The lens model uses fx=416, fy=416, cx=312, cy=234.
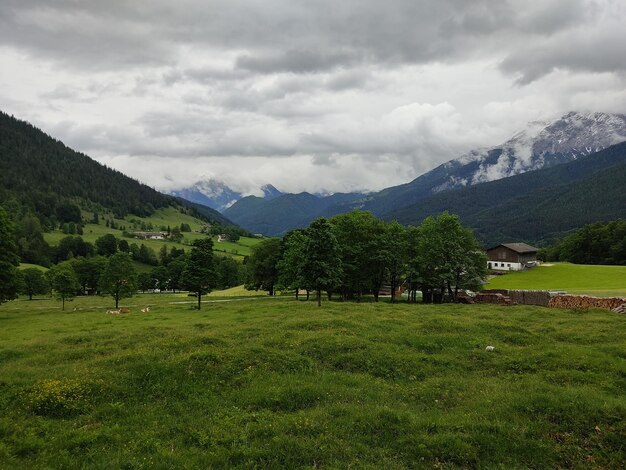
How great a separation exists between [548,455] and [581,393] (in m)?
5.23

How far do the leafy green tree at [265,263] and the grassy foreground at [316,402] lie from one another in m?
65.7

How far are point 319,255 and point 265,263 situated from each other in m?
38.3

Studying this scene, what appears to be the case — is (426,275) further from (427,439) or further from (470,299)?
(427,439)

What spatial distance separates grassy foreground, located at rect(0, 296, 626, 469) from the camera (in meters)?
12.8

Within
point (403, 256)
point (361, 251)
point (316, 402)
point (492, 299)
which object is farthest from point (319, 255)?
point (316, 402)

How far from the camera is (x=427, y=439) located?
1339 cm

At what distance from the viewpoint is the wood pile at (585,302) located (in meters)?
44.8

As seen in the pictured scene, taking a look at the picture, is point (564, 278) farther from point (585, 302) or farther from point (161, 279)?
point (161, 279)

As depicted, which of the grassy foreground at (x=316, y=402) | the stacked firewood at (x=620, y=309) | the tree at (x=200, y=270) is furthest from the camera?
the tree at (x=200, y=270)

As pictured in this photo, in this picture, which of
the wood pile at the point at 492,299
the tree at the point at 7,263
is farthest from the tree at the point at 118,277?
the wood pile at the point at 492,299

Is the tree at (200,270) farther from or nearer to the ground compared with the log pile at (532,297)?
farther from the ground

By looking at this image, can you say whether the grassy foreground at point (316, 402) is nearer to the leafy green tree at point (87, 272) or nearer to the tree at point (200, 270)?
the tree at point (200, 270)

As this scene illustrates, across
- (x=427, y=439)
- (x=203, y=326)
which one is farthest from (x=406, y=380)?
(x=203, y=326)

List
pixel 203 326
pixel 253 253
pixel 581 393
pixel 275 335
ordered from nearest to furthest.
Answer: pixel 581 393, pixel 275 335, pixel 203 326, pixel 253 253
